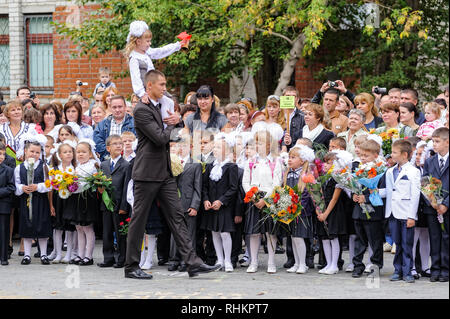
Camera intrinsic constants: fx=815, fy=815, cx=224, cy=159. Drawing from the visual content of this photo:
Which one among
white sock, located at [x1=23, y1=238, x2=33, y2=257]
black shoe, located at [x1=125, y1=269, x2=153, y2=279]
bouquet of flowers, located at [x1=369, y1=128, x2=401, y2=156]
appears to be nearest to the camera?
black shoe, located at [x1=125, y1=269, x2=153, y2=279]

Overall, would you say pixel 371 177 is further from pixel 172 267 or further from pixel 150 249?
pixel 150 249

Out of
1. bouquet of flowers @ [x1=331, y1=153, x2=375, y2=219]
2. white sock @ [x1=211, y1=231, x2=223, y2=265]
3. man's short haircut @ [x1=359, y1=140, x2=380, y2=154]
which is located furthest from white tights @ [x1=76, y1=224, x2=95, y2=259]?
man's short haircut @ [x1=359, y1=140, x2=380, y2=154]

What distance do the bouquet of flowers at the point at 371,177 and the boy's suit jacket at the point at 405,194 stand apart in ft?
0.52

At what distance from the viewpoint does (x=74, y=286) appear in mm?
8781

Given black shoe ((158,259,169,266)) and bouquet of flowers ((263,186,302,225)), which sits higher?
bouquet of flowers ((263,186,302,225))

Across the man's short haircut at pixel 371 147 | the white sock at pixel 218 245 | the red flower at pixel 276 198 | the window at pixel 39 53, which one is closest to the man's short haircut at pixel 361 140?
the man's short haircut at pixel 371 147

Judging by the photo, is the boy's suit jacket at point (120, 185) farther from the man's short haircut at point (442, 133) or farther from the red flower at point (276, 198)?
the man's short haircut at point (442, 133)

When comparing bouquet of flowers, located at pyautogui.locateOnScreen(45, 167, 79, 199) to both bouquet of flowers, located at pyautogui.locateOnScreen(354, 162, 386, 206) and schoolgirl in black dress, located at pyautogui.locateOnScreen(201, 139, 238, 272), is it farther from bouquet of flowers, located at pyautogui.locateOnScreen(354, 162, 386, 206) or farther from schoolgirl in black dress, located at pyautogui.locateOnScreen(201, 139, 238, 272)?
bouquet of flowers, located at pyautogui.locateOnScreen(354, 162, 386, 206)

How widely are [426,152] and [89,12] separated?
37.7 ft

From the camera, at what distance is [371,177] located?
9328 millimetres

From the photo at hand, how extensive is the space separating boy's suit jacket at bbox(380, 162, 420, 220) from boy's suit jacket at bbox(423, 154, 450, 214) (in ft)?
0.38

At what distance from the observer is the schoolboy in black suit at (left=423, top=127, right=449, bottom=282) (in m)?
8.98

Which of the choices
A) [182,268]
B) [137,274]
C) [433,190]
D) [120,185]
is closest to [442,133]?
[433,190]

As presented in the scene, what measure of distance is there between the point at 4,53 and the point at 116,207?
477 inches
